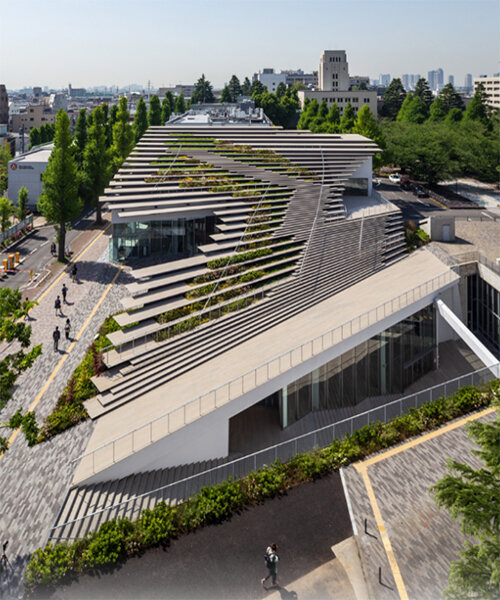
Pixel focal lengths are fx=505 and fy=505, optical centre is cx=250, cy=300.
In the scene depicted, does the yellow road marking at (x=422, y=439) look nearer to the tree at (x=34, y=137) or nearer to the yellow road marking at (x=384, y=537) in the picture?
the yellow road marking at (x=384, y=537)

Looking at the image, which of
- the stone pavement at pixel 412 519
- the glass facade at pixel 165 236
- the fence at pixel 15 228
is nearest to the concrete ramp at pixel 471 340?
the stone pavement at pixel 412 519

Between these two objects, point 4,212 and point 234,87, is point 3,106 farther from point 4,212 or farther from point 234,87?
point 4,212

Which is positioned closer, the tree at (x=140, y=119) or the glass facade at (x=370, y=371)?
the glass facade at (x=370, y=371)

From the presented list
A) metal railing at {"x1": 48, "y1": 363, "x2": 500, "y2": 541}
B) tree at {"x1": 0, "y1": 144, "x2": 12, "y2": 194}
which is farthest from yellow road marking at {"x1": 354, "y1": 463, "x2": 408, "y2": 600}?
tree at {"x1": 0, "y1": 144, "x2": 12, "y2": 194}

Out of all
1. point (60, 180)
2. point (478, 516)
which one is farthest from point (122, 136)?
point (478, 516)

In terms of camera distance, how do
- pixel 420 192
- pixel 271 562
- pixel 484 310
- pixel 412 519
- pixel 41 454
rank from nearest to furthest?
pixel 271 562 → pixel 412 519 → pixel 41 454 → pixel 484 310 → pixel 420 192

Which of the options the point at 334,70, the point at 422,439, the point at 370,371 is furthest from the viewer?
the point at 334,70

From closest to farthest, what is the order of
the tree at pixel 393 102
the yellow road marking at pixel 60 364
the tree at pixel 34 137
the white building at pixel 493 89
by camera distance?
the yellow road marking at pixel 60 364
the tree at pixel 34 137
the tree at pixel 393 102
the white building at pixel 493 89
